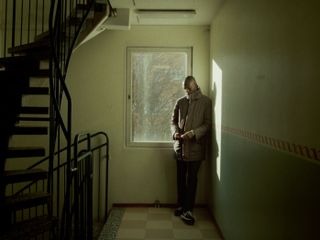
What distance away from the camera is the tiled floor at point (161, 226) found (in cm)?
306

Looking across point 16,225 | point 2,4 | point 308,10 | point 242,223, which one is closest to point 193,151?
point 242,223

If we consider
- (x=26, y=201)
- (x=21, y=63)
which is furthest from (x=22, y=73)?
(x=26, y=201)

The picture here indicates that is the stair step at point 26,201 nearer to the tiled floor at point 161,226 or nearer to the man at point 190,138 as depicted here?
the tiled floor at point 161,226

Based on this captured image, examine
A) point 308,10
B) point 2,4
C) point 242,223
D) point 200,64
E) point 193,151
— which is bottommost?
point 242,223

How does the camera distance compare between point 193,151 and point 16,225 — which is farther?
point 193,151

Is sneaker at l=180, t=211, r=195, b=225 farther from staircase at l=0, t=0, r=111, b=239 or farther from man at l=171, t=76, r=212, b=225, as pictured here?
staircase at l=0, t=0, r=111, b=239

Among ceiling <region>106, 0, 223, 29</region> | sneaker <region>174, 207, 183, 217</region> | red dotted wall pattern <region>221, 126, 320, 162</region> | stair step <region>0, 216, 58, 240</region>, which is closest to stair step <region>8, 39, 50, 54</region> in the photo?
ceiling <region>106, 0, 223, 29</region>

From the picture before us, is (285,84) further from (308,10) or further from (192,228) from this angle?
(192,228)

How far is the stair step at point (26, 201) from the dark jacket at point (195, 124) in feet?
5.61

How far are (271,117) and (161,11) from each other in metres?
2.15

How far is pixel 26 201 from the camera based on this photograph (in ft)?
6.72

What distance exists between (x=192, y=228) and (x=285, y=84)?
7.31 ft

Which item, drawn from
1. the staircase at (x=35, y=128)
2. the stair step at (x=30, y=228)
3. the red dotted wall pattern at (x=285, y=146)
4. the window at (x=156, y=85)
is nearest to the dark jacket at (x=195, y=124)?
the window at (x=156, y=85)

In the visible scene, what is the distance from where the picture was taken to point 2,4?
11.3 feet
